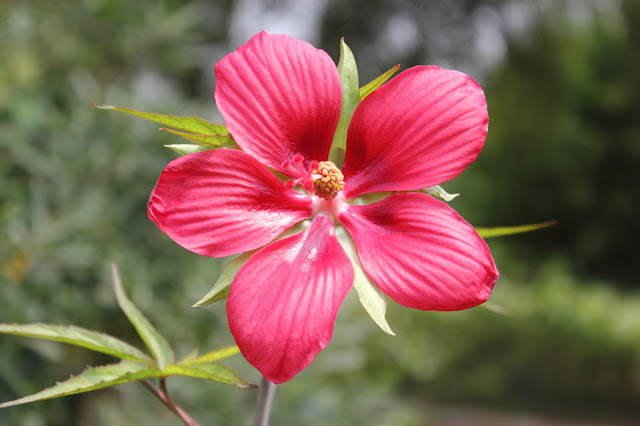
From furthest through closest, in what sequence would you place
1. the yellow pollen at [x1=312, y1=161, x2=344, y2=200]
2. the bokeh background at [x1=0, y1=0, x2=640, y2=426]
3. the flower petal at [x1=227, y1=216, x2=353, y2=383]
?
1. the bokeh background at [x1=0, y1=0, x2=640, y2=426]
2. the yellow pollen at [x1=312, y1=161, x2=344, y2=200]
3. the flower petal at [x1=227, y1=216, x2=353, y2=383]

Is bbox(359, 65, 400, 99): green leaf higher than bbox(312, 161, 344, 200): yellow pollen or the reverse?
higher

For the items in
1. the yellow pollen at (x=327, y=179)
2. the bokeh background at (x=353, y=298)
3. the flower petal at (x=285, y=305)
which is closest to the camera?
the flower petal at (x=285, y=305)

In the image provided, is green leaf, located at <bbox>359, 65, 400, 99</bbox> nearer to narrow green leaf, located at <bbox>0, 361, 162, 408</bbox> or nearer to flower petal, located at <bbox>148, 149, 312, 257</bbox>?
flower petal, located at <bbox>148, 149, 312, 257</bbox>

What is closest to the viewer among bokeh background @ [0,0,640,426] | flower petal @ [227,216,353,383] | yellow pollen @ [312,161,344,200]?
flower petal @ [227,216,353,383]

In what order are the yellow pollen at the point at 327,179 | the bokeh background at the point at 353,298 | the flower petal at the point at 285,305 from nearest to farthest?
the flower petal at the point at 285,305
the yellow pollen at the point at 327,179
the bokeh background at the point at 353,298

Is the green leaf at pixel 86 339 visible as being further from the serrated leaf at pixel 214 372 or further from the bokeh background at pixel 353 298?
the bokeh background at pixel 353 298

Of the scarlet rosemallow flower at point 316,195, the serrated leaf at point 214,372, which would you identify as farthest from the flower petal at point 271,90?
the serrated leaf at point 214,372

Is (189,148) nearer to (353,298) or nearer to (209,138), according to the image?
(209,138)

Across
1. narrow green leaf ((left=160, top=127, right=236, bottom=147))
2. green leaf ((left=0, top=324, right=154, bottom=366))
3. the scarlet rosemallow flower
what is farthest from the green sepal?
green leaf ((left=0, top=324, right=154, bottom=366))

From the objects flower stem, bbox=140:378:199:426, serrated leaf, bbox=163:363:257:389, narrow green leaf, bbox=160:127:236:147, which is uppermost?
narrow green leaf, bbox=160:127:236:147
